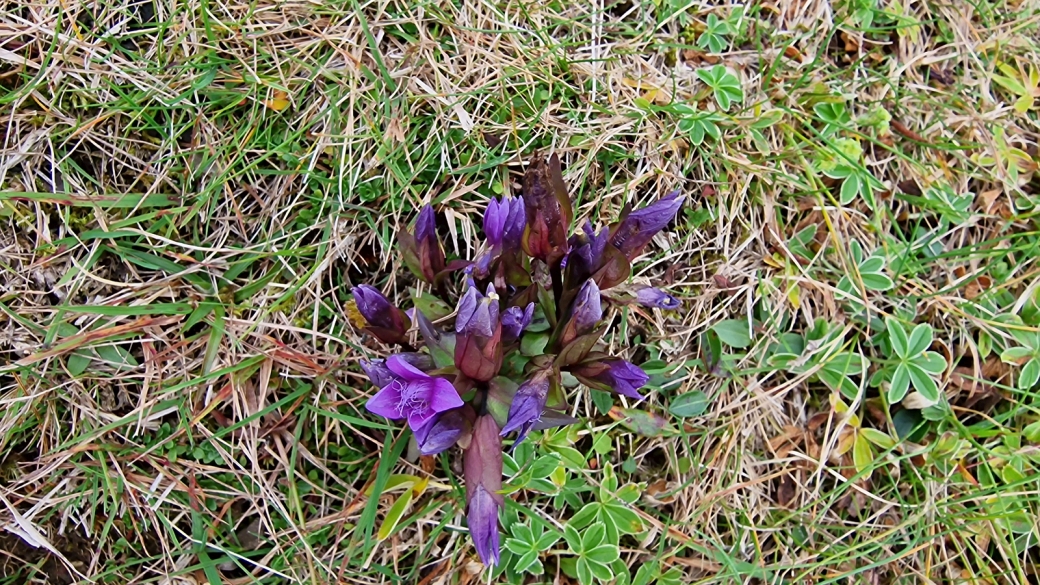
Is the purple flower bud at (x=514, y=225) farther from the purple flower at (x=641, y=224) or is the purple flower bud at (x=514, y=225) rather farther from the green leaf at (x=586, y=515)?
the green leaf at (x=586, y=515)

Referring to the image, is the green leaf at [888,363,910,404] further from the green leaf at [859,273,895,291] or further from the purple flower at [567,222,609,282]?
the purple flower at [567,222,609,282]

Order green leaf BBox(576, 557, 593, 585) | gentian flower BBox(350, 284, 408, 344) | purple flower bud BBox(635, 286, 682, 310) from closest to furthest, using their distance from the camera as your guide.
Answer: gentian flower BBox(350, 284, 408, 344) < purple flower bud BBox(635, 286, 682, 310) < green leaf BBox(576, 557, 593, 585)

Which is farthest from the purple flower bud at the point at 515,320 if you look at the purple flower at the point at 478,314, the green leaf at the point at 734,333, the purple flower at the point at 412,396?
the green leaf at the point at 734,333

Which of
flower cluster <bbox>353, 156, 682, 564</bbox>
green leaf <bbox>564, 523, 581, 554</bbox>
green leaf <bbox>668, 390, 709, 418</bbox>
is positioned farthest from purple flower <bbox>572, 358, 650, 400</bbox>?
green leaf <bbox>564, 523, 581, 554</bbox>

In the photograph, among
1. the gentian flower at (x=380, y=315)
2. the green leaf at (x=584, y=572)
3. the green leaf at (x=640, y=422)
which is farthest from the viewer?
the green leaf at (x=640, y=422)

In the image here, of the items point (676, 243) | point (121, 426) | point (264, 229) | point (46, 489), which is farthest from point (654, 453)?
point (46, 489)

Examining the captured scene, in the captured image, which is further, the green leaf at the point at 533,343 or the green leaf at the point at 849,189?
the green leaf at the point at 849,189

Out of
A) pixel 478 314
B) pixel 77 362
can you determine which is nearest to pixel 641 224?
pixel 478 314
